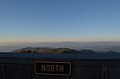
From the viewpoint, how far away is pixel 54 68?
11.5 metres

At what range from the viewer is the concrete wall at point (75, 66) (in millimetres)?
11156

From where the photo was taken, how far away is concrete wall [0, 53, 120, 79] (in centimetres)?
1116

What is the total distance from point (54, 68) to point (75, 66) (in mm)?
787

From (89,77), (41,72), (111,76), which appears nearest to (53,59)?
(41,72)

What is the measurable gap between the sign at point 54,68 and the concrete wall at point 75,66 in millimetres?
150

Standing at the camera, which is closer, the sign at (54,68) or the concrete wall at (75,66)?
the concrete wall at (75,66)

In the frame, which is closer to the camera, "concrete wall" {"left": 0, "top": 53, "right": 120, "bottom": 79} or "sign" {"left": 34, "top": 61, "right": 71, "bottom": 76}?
"concrete wall" {"left": 0, "top": 53, "right": 120, "bottom": 79}

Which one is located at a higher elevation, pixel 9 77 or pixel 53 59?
pixel 53 59

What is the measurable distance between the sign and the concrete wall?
0.15 metres

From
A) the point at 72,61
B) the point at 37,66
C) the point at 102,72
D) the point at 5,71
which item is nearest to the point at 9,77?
the point at 5,71

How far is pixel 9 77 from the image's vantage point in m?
12.3

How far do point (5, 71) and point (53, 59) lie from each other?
2.14 metres

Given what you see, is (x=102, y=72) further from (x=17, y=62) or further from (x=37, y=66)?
(x=17, y=62)

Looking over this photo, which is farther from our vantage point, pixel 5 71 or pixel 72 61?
pixel 5 71
